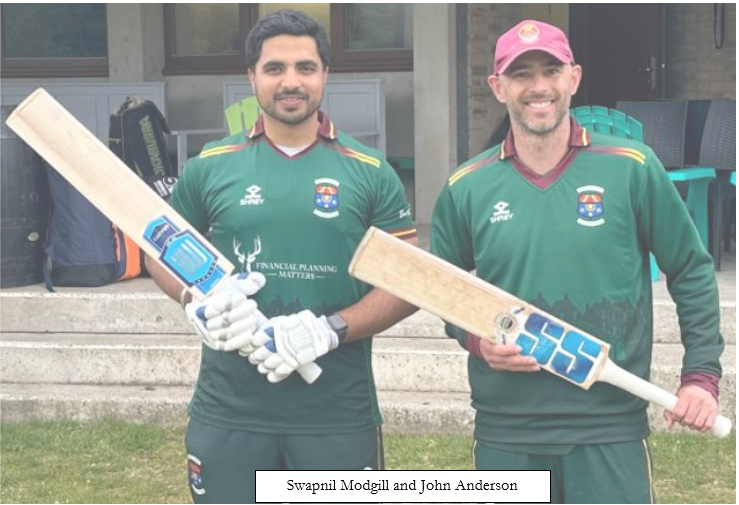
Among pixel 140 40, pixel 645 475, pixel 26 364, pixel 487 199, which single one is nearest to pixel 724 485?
pixel 645 475

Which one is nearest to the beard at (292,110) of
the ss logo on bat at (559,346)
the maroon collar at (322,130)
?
the maroon collar at (322,130)

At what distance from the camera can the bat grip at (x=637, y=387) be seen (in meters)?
3.37

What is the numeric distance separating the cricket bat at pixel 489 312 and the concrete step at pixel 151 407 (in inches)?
121

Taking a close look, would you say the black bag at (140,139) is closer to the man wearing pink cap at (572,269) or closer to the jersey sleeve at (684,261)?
the man wearing pink cap at (572,269)

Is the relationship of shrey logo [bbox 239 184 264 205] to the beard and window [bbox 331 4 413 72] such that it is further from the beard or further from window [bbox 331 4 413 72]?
window [bbox 331 4 413 72]

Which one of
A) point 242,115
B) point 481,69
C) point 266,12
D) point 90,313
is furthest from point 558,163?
point 266,12

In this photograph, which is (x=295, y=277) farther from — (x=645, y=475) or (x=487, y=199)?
(x=645, y=475)

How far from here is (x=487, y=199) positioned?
3.48 meters

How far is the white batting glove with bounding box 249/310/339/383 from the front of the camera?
3.56 meters

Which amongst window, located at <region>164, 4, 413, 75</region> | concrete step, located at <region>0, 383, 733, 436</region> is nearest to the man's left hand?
concrete step, located at <region>0, 383, 733, 436</region>

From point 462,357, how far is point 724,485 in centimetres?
140

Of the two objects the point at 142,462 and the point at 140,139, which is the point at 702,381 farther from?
the point at 140,139

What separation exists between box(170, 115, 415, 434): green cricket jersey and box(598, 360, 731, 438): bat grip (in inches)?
28.2

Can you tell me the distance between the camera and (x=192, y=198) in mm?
3854
